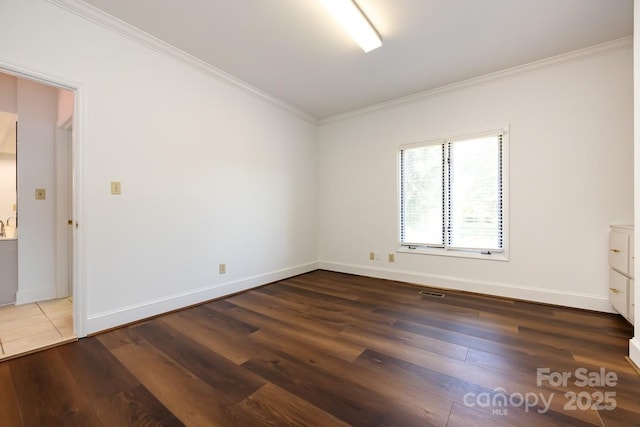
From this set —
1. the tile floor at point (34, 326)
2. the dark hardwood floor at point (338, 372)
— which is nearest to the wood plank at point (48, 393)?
the dark hardwood floor at point (338, 372)

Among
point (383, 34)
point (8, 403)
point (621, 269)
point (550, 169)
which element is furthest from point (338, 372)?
point (550, 169)

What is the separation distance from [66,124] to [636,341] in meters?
5.53

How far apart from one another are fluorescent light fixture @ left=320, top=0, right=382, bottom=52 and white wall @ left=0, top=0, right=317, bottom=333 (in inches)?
66.9

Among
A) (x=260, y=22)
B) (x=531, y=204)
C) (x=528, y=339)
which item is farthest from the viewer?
(x=531, y=204)

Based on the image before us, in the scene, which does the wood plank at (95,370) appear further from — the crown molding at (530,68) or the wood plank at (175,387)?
the crown molding at (530,68)

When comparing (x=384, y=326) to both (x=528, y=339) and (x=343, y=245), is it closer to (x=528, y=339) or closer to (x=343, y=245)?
(x=528, y=339)

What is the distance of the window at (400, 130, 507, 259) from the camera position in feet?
10.4

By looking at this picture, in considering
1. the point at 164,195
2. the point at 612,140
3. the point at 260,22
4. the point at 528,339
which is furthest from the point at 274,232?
the point at 612,140

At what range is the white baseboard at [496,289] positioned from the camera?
104 inches

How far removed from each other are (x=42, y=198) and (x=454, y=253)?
509 cm

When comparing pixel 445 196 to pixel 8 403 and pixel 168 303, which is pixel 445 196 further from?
pixel 8 403

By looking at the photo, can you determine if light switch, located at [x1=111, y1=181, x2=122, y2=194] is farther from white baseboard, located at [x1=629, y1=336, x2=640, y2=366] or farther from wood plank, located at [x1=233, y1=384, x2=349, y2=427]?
white baseboard, located at [x1=629, y1=336, x2=640, y2=366]

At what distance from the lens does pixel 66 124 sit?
3.03 m

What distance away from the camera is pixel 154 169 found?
101 inches
